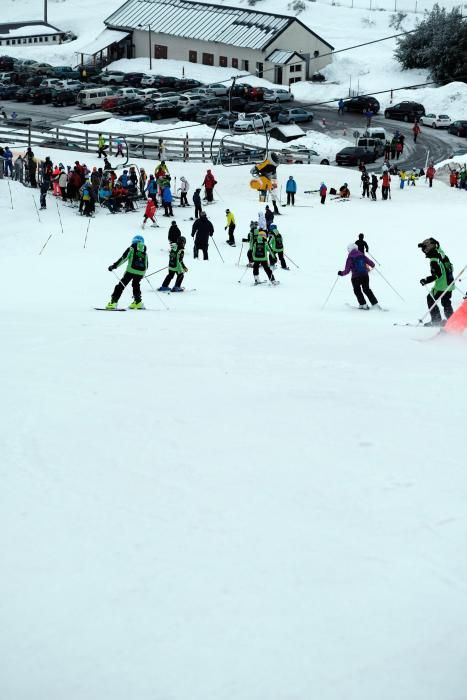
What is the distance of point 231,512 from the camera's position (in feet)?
24.6

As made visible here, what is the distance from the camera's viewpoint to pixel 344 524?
7.34 metres

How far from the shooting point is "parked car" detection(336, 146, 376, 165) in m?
41.6

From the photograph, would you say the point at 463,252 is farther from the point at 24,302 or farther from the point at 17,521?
the point at 17,521

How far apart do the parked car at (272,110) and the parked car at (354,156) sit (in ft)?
33.4

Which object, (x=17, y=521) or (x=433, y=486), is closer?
(x=17, y=521)

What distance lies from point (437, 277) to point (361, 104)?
43320mm

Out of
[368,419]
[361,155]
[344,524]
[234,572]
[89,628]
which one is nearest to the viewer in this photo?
[89,628]

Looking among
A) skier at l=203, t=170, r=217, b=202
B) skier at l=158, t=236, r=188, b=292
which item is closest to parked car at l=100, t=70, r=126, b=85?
skier at l=203, t=170, r=217, b=202

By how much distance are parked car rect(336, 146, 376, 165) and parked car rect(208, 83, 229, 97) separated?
15439mm

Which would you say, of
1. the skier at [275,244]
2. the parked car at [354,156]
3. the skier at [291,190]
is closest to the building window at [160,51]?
the parked car at [354,156]

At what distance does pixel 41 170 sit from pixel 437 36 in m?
40.1

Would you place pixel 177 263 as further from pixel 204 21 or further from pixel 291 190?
pixel 204 21

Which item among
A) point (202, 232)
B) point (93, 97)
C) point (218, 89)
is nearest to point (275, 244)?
point (202, 232)

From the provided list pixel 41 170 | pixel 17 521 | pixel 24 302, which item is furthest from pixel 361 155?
pixel 17 521
